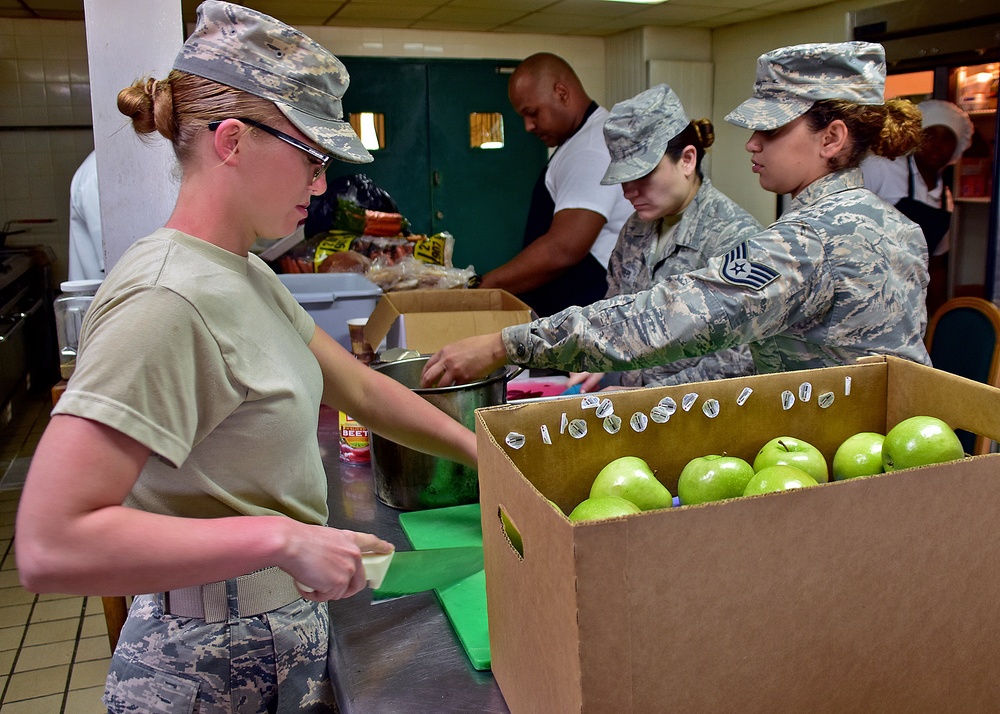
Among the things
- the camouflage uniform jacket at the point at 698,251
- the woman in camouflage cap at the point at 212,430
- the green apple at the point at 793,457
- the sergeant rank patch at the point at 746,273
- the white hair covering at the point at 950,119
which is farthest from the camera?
the white hair covering at the point at 950,119

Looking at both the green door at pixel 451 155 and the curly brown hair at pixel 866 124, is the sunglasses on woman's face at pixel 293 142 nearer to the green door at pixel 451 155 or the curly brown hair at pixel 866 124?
the curly brown hair at pixel 866 124

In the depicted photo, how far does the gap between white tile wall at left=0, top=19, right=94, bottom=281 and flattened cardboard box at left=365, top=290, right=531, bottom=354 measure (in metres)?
5.75

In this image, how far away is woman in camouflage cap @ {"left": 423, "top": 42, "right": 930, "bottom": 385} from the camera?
159 centimetres

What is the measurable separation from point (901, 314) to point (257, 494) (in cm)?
127

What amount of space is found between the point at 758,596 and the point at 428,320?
1.74m

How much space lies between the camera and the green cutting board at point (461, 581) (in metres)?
1.18

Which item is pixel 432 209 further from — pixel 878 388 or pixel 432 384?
pixel 878 388

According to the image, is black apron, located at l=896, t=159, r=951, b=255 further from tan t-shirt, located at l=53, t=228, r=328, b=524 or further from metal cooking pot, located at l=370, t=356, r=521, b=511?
tan t-shirt, located at l=53, t=228, r=328, b=524

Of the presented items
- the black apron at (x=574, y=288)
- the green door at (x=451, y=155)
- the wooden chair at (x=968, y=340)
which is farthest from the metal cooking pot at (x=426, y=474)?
the green door at (x=451, y=155)

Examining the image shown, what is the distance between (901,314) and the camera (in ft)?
5.46

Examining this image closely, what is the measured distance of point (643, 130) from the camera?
95.0 inches

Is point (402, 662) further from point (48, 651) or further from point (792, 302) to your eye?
point (48, 651)

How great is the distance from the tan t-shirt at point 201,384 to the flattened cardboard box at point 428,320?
1.21 metres

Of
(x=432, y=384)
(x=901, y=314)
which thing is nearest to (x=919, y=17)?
(x=901, y=314)
